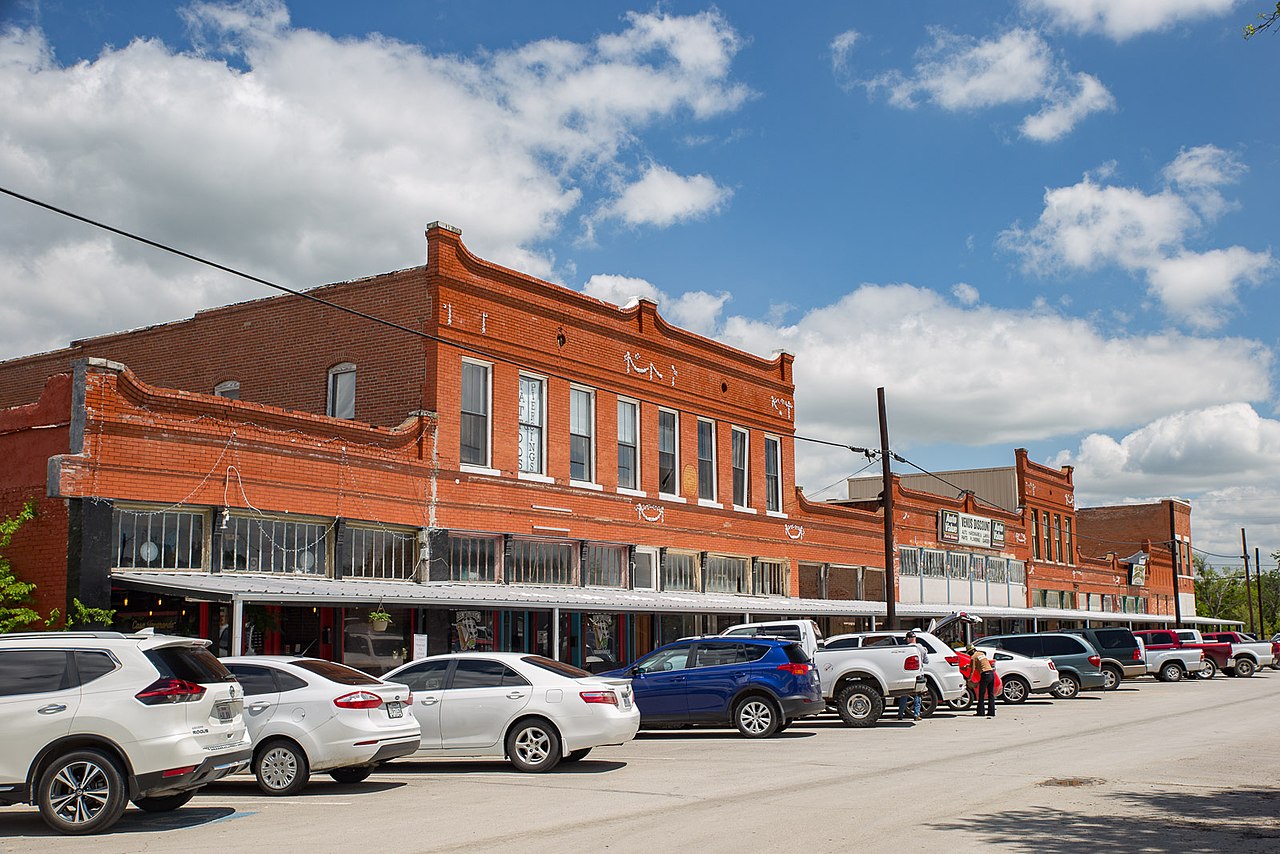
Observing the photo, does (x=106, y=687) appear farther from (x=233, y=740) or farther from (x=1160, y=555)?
(x=1160, y=555)

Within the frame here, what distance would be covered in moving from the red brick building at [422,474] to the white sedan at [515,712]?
3600 mm

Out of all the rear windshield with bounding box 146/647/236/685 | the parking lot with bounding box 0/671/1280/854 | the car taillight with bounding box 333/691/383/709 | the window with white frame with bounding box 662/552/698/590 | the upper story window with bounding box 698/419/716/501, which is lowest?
the parking lot with bounding box 0/671/1280/854

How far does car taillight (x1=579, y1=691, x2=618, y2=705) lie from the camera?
14625 mm

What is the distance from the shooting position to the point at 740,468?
112 feet

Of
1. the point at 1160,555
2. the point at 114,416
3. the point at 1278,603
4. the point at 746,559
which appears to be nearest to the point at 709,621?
the point at 746,559

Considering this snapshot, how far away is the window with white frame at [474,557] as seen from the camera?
24.3 metres

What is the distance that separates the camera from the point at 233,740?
1134 centimetres

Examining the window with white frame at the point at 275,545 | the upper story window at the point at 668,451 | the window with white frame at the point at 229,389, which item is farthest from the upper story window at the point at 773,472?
the window with white frame at the point at 275,545

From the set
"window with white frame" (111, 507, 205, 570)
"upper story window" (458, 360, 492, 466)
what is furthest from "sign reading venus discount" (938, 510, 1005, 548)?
"window with white frame" (111, 507, 205, 570)

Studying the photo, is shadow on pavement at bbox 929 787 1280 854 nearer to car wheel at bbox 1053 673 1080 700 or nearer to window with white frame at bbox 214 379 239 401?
car wheel at bbox 1053 673 1080 700

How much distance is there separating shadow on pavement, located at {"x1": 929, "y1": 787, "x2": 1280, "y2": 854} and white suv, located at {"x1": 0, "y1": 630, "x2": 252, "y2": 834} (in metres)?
6.48

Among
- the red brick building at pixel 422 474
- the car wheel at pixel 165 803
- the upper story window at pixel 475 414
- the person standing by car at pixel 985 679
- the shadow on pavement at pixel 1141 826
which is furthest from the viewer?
the upper story window at pixel 475 414

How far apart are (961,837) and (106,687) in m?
7.31

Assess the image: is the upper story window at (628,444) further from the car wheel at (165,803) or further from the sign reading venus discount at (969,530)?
the sign reading venus discount at (969,530)
